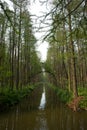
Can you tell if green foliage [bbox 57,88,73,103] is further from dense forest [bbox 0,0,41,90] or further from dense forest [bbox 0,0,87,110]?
dense forest [bbox 0,0,41,90]

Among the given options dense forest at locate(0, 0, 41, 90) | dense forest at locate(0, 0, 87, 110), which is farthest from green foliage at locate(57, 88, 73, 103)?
dense forest at locate(0, 0, 41, 90)

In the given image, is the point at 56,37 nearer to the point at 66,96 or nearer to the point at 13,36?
the point at 66,96

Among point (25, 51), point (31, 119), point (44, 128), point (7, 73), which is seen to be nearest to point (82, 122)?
point (44, 128)

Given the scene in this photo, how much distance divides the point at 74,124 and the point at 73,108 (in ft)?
15.6

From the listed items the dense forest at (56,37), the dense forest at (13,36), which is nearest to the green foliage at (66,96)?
the dense forest at (56,37)

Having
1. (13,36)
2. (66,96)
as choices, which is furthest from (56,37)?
(13,36)

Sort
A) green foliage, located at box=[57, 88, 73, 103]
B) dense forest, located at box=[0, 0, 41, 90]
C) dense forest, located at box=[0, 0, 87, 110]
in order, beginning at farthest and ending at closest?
green foliage, located at box=[57, 88, 73, 103]
dense forest, located at box=[0, 0, 41, 90]
dense forest, located at box=[0, 0, 87, 110]

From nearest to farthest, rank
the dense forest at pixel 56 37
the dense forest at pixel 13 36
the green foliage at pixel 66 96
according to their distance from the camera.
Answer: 1. the dense forest at pixel 56 37
2. the dense forest at pixel 13 36
3. the green foliage at pixel 66 96

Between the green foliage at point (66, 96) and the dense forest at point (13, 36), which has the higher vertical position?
the dense forest at point (13, 36)

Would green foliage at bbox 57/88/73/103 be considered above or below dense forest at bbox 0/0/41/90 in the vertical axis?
below

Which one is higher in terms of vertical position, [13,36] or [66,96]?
[13,36]

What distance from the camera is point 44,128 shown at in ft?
33.2

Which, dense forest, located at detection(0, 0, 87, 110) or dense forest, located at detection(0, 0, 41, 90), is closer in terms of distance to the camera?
dense forest, located at detection(0, 0, 87, 110)

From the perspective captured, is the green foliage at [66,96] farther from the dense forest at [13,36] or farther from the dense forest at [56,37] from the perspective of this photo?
the dense forest at [13,36]
